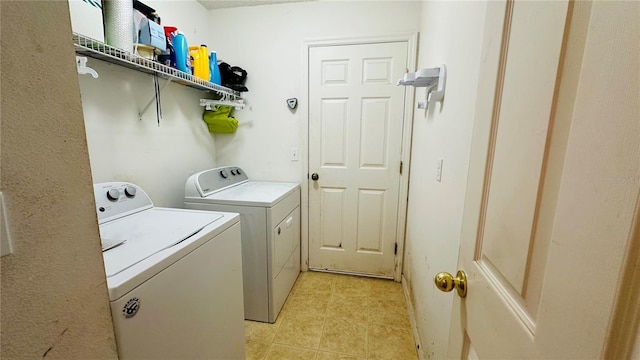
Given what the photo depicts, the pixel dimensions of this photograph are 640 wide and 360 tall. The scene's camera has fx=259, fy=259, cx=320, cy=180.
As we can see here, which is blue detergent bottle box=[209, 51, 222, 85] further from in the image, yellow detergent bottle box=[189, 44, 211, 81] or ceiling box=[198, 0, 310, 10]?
ceiling box=[198, 0, 310, 10]

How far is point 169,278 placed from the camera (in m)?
0.89

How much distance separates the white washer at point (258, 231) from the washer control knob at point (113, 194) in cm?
50

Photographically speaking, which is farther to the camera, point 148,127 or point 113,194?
point 148,127

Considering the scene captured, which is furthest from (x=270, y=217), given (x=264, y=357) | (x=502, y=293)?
(x=502, y=293)

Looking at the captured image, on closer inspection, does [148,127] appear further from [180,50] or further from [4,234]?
[4,234]

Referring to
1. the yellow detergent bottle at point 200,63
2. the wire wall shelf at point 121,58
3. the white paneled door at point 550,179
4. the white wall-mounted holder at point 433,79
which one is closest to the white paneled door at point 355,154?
the white wall-mounted holder at point 433,79

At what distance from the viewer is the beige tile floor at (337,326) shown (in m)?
1.65

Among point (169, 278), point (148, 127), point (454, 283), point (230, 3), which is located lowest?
point (169, 278)

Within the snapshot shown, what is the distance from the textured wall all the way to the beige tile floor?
4.47ft

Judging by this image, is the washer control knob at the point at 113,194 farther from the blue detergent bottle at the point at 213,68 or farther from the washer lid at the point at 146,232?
the blue detergent bottle at the point at 213,68

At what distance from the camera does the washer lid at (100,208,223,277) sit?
33.8 inches

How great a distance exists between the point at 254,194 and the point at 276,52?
1328 millimetres

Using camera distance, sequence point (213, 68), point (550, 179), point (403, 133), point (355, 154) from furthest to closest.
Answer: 1. point (355, 154)
2. point (403, 133)
3. point (213, 68)
4. point (550, 179)

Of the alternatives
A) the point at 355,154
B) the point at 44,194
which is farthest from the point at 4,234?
the point at 355,154
